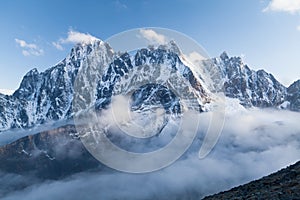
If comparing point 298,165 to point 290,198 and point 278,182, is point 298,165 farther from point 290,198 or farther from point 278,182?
point 290,198

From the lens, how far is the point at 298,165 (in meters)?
43.3

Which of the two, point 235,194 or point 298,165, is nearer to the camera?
point 235,194

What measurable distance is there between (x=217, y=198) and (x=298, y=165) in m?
9.18

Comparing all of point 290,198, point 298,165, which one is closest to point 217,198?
point 298,165

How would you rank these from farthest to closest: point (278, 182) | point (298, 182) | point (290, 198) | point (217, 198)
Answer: point (217, 198)
point (278, 182)
point (298, 182)
point (290, 198)

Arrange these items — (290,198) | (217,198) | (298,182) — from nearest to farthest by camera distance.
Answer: (290,198) → (298,182) → (217,198)

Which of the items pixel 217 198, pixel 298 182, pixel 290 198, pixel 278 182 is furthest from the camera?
pixel 217 198

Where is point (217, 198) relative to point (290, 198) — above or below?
above

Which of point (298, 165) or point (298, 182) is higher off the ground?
point (298, 165)

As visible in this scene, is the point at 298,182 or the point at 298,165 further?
the point at 298,165

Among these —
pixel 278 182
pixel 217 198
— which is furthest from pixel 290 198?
pixel 217 198

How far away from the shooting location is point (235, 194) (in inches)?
1550

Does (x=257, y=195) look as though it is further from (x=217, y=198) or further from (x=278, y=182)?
(x=217, y=198)

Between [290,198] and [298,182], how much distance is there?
14.3ft
